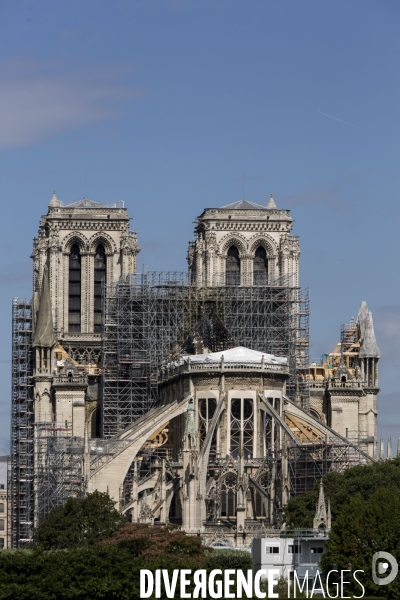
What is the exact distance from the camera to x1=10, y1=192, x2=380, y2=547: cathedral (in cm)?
17250

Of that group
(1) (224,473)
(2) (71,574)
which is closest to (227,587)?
(2) (71,574)

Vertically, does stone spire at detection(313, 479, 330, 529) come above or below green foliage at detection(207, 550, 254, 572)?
above

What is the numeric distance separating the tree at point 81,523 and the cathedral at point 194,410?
9329mm

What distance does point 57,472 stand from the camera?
7037 inches

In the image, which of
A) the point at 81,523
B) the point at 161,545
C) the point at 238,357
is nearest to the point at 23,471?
the point at 238,357

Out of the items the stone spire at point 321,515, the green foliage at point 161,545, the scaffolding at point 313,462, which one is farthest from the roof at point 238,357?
the green foliage at point 161,545

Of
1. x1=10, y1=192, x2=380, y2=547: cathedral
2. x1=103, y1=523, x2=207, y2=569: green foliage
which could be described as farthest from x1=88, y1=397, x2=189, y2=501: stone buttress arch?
x1=103, y1=523, x2=207, y2=569: green foliage

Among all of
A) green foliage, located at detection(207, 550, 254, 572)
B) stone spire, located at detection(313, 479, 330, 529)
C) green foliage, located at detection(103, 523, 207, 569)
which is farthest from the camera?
stone spire, located at detection(313, 479, 330, 529)

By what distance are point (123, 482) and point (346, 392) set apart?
948 inches

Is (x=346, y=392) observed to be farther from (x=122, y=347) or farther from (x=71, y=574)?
(x=71, y=574)

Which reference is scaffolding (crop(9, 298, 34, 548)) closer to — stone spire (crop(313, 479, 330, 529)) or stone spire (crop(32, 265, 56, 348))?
stone spire (crop(32, 265, 56, 348))

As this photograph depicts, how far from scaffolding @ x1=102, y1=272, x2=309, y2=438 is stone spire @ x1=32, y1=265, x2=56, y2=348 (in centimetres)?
420

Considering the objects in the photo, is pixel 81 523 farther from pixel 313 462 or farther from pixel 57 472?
pixel 57 472

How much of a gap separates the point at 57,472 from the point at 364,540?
42.2m
